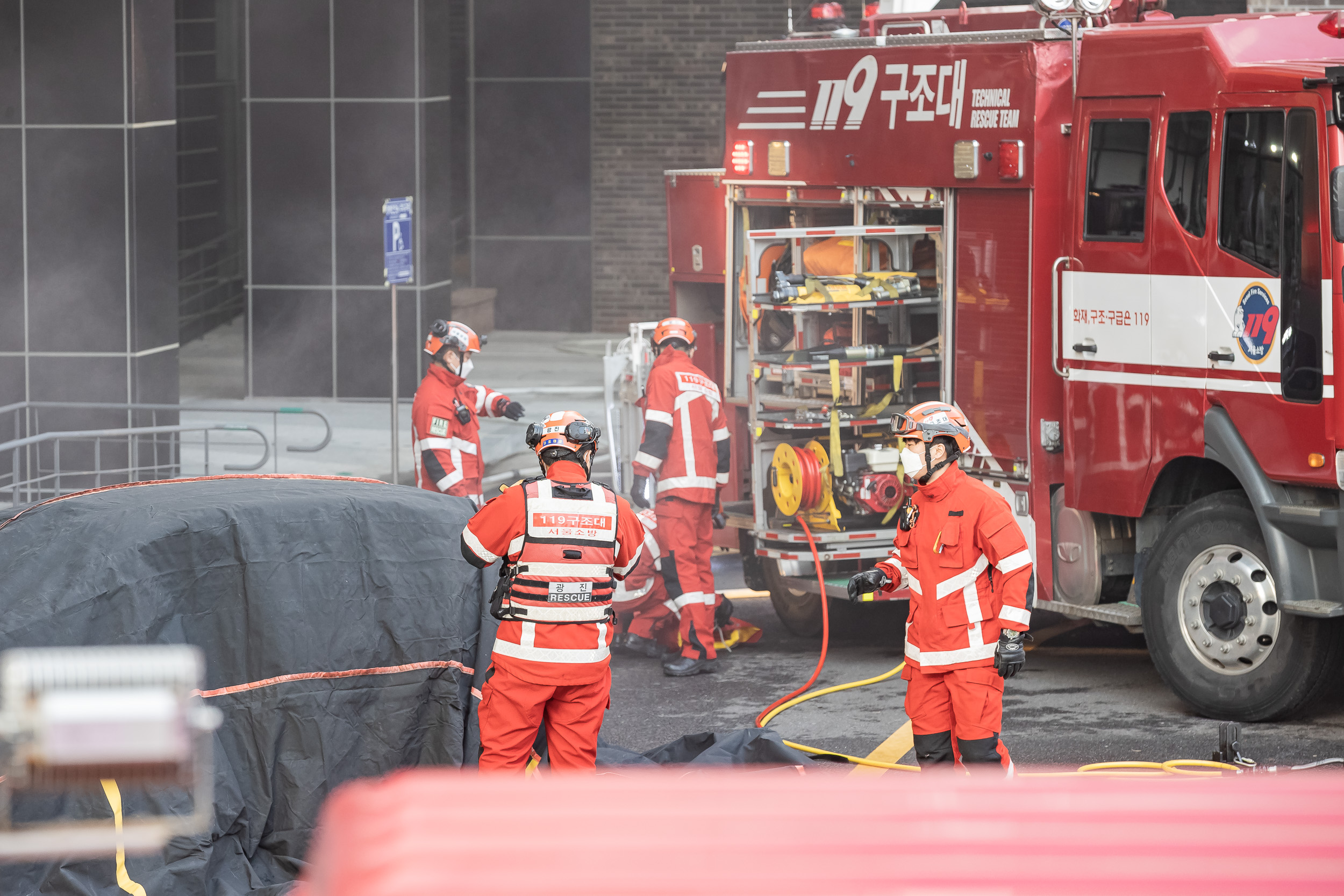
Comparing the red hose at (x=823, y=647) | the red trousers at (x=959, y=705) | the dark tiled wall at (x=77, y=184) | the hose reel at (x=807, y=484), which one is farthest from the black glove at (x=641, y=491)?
the dark tiled wall at (x=77, y=184)

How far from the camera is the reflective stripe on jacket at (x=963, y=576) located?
6348 mm

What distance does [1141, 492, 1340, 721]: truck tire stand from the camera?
303 inches

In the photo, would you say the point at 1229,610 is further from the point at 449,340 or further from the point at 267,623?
the point at 449,340

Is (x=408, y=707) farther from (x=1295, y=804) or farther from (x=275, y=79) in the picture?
(x=275, y=79)

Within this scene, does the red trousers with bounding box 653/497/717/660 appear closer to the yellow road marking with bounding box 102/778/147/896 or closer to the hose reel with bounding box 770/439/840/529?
the hose reel with bounding box 770/439/840/529

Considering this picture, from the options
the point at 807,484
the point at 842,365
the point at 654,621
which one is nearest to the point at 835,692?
the point at 807,484

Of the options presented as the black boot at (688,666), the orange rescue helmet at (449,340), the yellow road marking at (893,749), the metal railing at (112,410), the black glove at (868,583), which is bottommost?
the yellow road marking at (893,749)

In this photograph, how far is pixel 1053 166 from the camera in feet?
28.2

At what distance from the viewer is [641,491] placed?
9602 mm

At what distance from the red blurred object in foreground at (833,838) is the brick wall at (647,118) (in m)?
21.9

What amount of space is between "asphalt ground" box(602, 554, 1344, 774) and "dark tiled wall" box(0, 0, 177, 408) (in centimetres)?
578

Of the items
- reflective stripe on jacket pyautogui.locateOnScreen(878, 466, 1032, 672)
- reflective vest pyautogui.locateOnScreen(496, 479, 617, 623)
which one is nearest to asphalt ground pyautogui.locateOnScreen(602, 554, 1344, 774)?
reflective stripe on jacket pyautogui.locateOnScreen(878, 466, 1032, 672)

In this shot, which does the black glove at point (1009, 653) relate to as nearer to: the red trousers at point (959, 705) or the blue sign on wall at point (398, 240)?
the red trousers at point (959, 705)

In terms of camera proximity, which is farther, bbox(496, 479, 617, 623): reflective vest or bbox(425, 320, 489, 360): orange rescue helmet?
bbox(425, 320, 489, 360): orange rescue helmet
